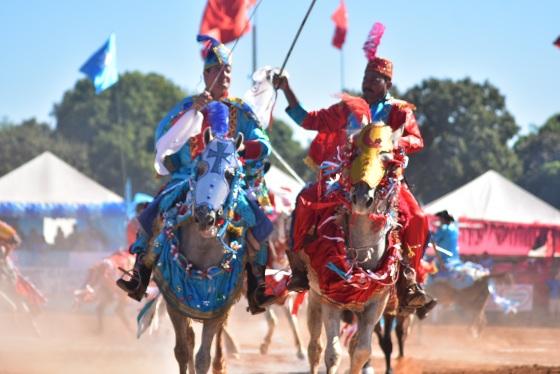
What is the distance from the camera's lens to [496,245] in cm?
3488

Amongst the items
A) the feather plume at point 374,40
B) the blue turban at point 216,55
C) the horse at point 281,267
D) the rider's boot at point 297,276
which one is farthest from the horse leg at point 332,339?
the horse at point 281,267

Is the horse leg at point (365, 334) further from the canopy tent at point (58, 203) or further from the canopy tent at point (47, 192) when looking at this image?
the canopy tent at point (47, 192)

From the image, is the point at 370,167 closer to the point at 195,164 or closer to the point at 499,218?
the point at 195,164

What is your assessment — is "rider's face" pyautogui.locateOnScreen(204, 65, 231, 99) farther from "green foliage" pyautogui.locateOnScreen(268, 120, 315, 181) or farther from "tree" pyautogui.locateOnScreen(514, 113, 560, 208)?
"green foliage" pyautogui.locateOnScreen(268, 120, 315, 181)

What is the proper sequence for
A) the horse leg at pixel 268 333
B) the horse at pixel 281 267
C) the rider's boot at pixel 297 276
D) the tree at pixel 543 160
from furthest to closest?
the tree at pixel 543 160 → the horse leg at pixel 268 333 → the horse at pixel 281 267 → the rider's boot at pixel 297 276

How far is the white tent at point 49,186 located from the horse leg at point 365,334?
26036mm

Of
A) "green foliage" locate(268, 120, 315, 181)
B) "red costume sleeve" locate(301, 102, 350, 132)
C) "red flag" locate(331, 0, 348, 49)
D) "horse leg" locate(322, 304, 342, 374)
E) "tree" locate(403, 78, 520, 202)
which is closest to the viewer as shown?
"horse leg" locate(322, 304, 342, 374)

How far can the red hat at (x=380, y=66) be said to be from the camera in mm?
10672

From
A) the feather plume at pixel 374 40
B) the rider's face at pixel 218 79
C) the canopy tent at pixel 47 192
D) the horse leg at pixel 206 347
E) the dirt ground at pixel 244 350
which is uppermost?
the feather plume at pixel 374 40

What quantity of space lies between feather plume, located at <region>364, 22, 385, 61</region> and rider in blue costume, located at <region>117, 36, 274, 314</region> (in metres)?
1.38

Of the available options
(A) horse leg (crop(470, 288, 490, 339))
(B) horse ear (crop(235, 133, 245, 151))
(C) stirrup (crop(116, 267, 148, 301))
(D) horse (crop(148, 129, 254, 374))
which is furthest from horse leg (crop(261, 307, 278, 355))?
(B) horse ear (crop(235, 133, 245, 151))

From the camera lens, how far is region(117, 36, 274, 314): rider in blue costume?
32.8 ft

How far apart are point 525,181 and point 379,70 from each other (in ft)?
164

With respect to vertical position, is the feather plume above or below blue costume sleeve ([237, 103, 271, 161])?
above
